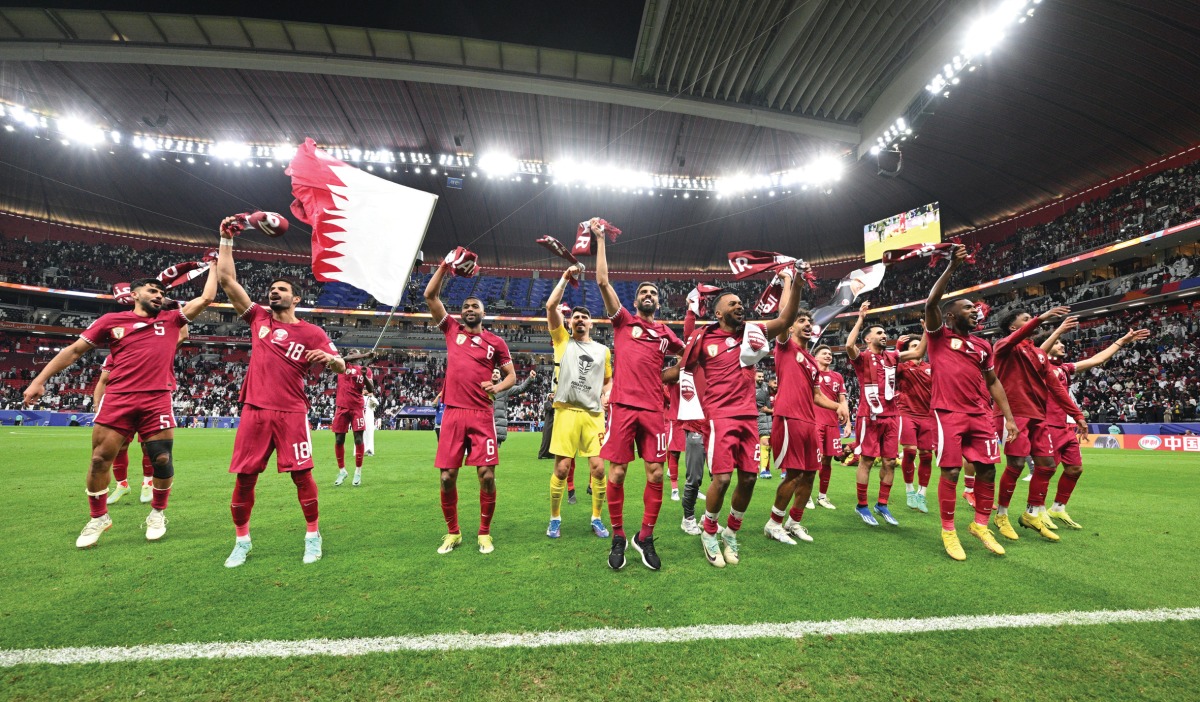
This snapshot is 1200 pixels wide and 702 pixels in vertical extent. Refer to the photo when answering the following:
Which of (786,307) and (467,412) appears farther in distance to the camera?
(467,412)

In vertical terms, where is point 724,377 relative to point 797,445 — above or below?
above

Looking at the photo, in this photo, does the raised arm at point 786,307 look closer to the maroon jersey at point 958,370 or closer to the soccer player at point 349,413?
the maroon jersey at point 958,370

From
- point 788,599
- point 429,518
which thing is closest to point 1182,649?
point 788,599

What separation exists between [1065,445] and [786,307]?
4432mm

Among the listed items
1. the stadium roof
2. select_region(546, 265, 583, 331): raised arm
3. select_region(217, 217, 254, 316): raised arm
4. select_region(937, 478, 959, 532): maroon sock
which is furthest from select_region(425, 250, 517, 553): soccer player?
the stadium roof

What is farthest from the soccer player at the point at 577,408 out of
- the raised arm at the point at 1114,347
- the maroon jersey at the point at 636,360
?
the raised arm at the point at 1114,347

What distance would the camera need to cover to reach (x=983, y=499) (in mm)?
4828

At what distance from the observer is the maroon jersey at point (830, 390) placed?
21.0ft

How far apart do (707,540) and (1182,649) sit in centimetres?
280

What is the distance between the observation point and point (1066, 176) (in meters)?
25.0

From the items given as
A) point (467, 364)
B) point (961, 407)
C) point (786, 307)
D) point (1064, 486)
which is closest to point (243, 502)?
point (467, 364)

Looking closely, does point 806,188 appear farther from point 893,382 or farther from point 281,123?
point 281,123

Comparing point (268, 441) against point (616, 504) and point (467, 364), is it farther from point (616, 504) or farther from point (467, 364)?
point (616, 504)

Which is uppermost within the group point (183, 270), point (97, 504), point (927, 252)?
point (927, 252)
